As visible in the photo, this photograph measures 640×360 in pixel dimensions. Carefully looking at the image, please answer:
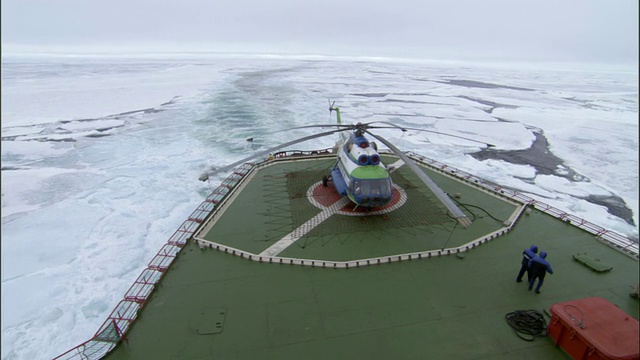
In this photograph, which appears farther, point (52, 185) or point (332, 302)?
point (52, 185)

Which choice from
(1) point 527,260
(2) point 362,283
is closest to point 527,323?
(1) point 527,260

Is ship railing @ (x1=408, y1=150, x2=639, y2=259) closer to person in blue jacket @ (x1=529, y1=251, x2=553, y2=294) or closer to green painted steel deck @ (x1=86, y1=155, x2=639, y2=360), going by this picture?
green painted steel deck @ (x1=86, y1=155, x2=639, y2=360)

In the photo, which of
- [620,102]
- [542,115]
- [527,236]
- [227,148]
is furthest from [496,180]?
[620,102]

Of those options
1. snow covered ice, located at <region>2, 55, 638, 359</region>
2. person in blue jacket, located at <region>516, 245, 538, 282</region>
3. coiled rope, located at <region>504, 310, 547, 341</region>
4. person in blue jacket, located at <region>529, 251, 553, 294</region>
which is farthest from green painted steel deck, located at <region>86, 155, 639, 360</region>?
snow covered ice, located at <region>2, 55, 638, 359</region>

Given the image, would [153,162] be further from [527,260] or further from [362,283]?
[527,260]

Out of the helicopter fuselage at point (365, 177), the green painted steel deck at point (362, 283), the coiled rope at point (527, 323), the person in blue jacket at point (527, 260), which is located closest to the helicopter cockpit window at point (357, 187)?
the helicopter fuselage at point (365, 177)

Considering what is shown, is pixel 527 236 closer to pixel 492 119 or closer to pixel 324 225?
pixel 324 225
